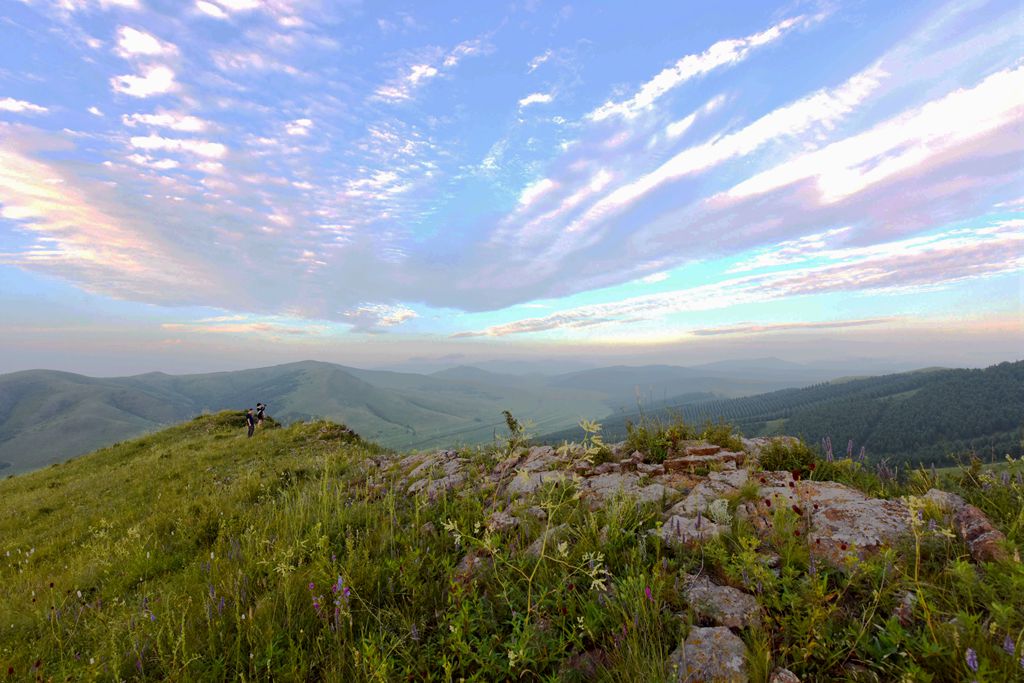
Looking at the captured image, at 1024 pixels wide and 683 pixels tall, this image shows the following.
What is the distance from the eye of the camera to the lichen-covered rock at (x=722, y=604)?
2959 mm

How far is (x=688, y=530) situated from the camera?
13.1ft

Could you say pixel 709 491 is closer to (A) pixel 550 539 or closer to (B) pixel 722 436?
(A) pixel 550 539

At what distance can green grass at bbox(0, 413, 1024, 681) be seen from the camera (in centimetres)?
266

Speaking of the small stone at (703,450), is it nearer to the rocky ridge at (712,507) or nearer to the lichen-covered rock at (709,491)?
the rocky ridge at (712,507)

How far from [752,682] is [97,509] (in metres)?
16.0

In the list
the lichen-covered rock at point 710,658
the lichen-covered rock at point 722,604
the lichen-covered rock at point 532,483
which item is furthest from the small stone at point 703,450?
the lichen-covered rock at point 710,658

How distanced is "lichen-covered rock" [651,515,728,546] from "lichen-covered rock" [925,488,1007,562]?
6.08 ft

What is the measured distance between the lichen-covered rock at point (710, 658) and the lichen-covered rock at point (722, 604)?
0.14m

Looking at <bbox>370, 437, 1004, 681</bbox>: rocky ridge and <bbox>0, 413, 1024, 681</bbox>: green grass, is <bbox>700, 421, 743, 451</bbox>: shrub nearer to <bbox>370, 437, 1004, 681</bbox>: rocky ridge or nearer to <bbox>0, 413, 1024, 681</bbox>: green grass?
<bbox>370, 437, 1004, 681</bbox>: rocky ridge

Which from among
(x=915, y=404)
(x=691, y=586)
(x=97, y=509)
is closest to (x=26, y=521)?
(x=97, y=509)

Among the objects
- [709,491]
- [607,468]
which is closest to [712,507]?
[709,491]

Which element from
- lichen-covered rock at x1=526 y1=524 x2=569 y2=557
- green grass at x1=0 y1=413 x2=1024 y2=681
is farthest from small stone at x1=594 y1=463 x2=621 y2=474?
lichen-covered rock at x1=526 y1=524 x2=569 y2=557

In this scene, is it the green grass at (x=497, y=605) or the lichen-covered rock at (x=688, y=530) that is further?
the lichen-covered rock at (x=688, y=530)

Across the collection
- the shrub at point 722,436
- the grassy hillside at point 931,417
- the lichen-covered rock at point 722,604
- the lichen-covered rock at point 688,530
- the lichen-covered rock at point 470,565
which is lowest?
the grassy hillside at point 931,417
